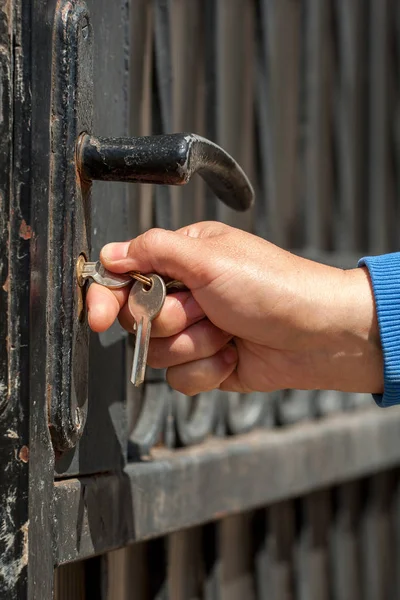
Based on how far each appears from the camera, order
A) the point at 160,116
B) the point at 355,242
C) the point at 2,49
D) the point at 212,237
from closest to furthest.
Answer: the point at 2,49
the point at 212,237
the point at 160,116
the point at 355,242

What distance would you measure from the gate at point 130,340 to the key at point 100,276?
19mm

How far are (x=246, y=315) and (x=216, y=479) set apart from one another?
0.49 m

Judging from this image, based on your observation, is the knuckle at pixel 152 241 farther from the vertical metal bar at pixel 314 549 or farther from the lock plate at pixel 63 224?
the vertical metal bar at pixel 314 549

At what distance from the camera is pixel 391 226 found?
2.37 metres

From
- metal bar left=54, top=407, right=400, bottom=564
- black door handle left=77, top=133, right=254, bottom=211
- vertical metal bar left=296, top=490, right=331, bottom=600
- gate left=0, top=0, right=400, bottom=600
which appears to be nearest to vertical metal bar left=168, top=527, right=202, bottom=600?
gate left=0, top=0, right=400, bottom=600

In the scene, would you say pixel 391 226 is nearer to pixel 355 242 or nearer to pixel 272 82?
pixel 355 242

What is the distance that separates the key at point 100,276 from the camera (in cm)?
83

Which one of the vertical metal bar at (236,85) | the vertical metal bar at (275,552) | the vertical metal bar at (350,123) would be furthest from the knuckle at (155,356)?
the vertical metal bar at (350,123)

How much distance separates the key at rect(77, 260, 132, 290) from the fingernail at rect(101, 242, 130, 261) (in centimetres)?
1

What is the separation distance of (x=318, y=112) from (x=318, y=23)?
0.19 m

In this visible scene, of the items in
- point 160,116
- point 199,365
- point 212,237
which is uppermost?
point 160,116

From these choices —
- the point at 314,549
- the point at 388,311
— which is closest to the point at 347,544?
the point at 314,549

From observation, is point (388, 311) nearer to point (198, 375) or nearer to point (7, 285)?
point (198, 375)

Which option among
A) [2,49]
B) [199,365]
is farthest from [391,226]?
[2,49]
